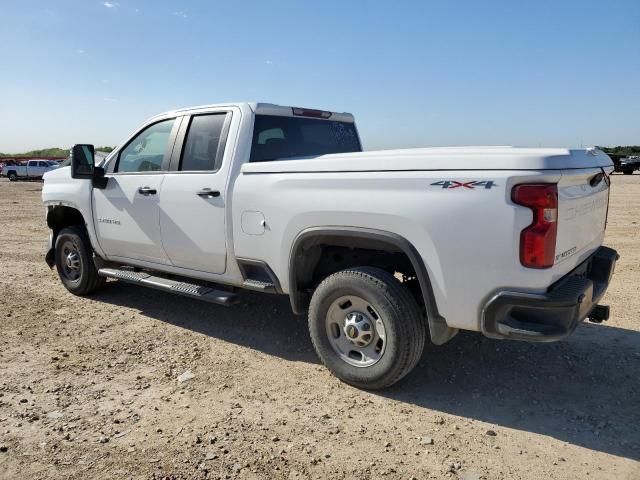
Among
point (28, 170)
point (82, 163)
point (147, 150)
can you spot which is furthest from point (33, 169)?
point (147, 150)

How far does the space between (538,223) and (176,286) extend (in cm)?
314

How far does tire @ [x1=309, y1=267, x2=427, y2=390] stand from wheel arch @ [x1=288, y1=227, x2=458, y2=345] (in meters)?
0.14

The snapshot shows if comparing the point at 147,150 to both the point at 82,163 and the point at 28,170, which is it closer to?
the point at 82,163

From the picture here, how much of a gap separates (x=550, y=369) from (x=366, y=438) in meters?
1.73

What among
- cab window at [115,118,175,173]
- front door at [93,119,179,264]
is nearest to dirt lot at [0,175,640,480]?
front door at [93,119,179,264]

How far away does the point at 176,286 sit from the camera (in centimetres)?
459

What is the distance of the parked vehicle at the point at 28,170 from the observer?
34688 millimetres

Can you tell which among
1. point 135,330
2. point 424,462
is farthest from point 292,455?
point 135,330

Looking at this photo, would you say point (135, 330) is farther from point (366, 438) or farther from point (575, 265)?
point (575, 265)

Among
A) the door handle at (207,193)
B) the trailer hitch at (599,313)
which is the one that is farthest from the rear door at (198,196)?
the trailer hitch at (599,313)

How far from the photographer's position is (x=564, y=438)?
296 centimetres

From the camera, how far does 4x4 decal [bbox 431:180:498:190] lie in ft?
9.10

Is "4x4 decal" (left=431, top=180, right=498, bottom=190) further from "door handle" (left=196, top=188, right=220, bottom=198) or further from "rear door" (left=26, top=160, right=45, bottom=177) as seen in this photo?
"rear door" (left=26, top=160, right=45, bottom=177)

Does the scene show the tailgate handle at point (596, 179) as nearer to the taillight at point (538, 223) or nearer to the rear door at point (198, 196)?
the taillight at point (538, 223)
